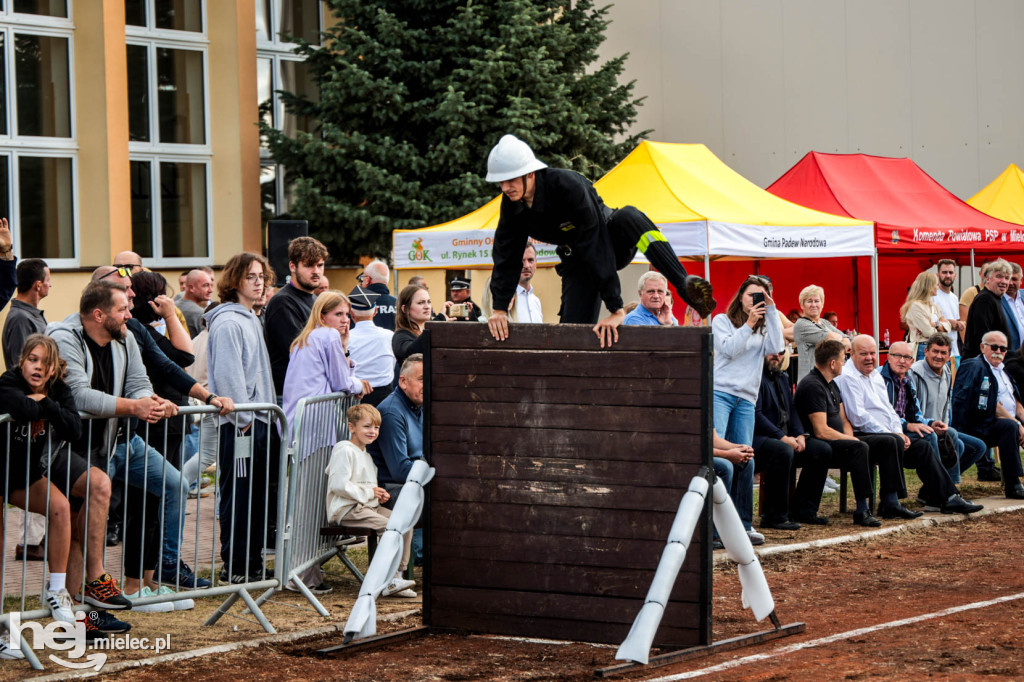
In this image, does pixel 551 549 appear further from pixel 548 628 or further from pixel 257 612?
pixel 257 612

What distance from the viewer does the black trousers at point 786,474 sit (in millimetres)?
10188

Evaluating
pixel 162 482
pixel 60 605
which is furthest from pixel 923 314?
pixel 60 605

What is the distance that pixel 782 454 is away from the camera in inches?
400

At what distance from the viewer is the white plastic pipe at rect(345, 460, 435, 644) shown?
6.32m

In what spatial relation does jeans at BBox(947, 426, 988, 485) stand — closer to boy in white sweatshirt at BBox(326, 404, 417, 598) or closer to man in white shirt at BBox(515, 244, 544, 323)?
man in white shirt at BBox(515, 244, 544, 323)

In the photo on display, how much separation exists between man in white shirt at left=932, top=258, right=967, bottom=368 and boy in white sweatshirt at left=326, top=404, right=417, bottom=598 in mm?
9473

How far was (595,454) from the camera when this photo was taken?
634cm

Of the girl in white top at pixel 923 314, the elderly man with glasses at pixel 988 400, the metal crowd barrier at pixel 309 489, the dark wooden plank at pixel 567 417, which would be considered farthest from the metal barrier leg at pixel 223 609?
the girl in white top at pixel 923 314

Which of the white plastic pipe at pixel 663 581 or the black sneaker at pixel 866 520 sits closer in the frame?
the white plastic pipe at pixel 663 581

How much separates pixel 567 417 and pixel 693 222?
325 inches

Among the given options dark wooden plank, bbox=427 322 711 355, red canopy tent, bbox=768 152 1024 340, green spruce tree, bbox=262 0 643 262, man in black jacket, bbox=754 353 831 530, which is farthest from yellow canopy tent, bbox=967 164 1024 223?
dark wooden plank, bbox=427 322 711 355

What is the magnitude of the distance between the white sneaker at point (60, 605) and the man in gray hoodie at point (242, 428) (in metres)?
1.10

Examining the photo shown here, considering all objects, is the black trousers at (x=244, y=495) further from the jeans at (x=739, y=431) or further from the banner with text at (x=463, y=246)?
the banner with text at (x=463, y=246)

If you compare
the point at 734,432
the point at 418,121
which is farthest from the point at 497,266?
the point at 418,121
